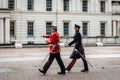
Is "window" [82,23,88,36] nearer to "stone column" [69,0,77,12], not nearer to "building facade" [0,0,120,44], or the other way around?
"building facade" [0,0,120,44]

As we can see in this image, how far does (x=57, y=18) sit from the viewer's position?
5841cm

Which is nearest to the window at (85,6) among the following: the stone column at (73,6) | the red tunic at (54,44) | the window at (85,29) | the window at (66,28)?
the stone column at (73,6)

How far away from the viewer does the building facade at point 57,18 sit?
55188 mm

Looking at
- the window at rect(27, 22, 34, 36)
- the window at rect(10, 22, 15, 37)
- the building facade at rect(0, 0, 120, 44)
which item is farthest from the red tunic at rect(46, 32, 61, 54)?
the window at rect(27, 22, 34, 36)

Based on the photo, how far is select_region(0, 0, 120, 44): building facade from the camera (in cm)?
5519

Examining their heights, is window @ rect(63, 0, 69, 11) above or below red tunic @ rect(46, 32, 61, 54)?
above

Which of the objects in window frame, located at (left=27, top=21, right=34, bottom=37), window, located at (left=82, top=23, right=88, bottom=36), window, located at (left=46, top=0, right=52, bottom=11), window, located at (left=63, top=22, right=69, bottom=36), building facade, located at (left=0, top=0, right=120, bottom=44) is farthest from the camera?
window, located at (left=82, top=23, right=88, bottom=36)

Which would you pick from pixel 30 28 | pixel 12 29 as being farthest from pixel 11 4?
pixel 30 28

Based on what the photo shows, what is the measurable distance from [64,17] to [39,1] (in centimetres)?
440

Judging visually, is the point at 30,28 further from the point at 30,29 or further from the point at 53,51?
the point at 53,51

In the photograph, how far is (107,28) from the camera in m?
61.9

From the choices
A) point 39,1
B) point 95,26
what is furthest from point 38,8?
point 95,26

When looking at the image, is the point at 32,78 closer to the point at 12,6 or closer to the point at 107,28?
the point at 12,6

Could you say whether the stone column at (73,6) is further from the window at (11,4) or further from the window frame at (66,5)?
the window at (11,4)
